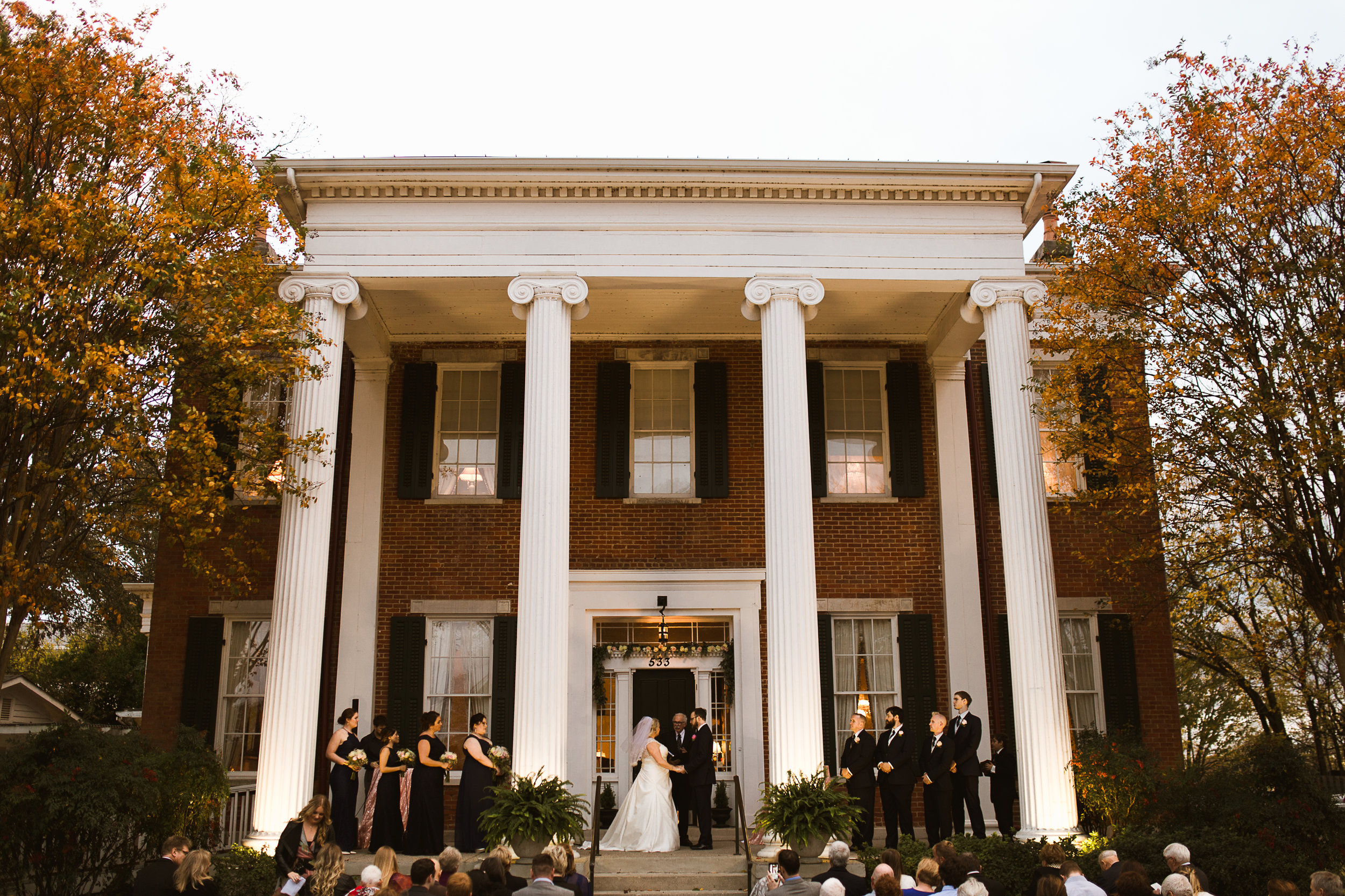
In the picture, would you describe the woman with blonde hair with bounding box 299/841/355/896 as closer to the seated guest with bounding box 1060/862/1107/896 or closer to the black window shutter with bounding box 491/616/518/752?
the seated guest with bounding box 1060/862/1107/896

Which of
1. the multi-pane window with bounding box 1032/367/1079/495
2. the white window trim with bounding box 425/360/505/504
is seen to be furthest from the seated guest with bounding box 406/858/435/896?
the multi-pane window with bounding box 1032/367/1079/495

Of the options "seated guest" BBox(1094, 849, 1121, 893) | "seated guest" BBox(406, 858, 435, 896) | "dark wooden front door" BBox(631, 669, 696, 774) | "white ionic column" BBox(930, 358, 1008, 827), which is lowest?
"seated guest" BBox(1094, 849, 1121, 893)

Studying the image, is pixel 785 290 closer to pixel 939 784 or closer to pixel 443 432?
pixel 443 432

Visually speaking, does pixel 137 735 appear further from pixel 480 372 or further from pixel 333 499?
pixel 480 372

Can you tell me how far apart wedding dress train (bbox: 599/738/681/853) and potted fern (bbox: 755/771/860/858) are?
1180 millimetres

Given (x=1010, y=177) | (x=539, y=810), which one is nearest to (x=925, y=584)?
(x=1010, y=177)

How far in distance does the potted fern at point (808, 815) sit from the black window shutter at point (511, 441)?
659cm

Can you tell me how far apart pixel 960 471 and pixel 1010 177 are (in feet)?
15.3

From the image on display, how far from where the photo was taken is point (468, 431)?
17172mm

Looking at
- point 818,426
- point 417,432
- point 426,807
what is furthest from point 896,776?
point 417,432

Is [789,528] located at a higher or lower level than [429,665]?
higher

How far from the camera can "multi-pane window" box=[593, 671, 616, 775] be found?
15711 millimetres

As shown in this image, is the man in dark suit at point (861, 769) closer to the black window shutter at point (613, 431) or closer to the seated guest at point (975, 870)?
the seated guest at point (975, 870)

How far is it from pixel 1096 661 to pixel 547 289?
388 inches
